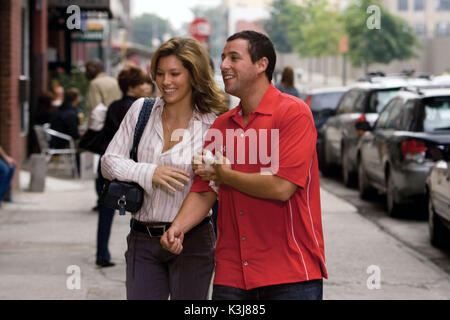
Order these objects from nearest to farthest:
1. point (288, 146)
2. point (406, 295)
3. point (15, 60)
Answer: point (288, 146) < point (406, 295) < point (15, 60)

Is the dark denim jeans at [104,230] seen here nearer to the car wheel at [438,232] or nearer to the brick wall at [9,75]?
the car wheel at [438,232]

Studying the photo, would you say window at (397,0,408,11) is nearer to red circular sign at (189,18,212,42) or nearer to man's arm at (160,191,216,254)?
red circular sign at (189,18,212,42)

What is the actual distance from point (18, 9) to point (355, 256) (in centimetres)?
798


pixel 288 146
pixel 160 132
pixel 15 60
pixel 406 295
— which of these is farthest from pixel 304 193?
pixel 15 60

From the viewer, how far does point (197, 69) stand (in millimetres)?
4316

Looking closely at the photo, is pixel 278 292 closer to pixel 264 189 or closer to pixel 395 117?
pixel 264 189

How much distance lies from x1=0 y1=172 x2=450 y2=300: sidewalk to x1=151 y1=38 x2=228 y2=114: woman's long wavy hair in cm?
312

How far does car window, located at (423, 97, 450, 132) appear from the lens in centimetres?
1091

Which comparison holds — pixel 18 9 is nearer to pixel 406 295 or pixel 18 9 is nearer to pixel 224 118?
pixel 406 295

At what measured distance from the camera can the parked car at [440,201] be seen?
8.71 meters

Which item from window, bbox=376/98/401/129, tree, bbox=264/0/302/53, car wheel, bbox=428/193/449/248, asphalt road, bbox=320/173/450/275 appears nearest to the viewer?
asphalt road, bbox=320/173/450/275

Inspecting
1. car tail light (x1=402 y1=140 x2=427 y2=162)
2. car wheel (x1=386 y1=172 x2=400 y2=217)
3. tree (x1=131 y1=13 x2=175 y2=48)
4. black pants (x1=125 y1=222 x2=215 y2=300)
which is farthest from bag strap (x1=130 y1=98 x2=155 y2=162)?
tree (x1=131 y1=13 x2=175 y2=48)

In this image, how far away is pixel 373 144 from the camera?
41.5 ft
